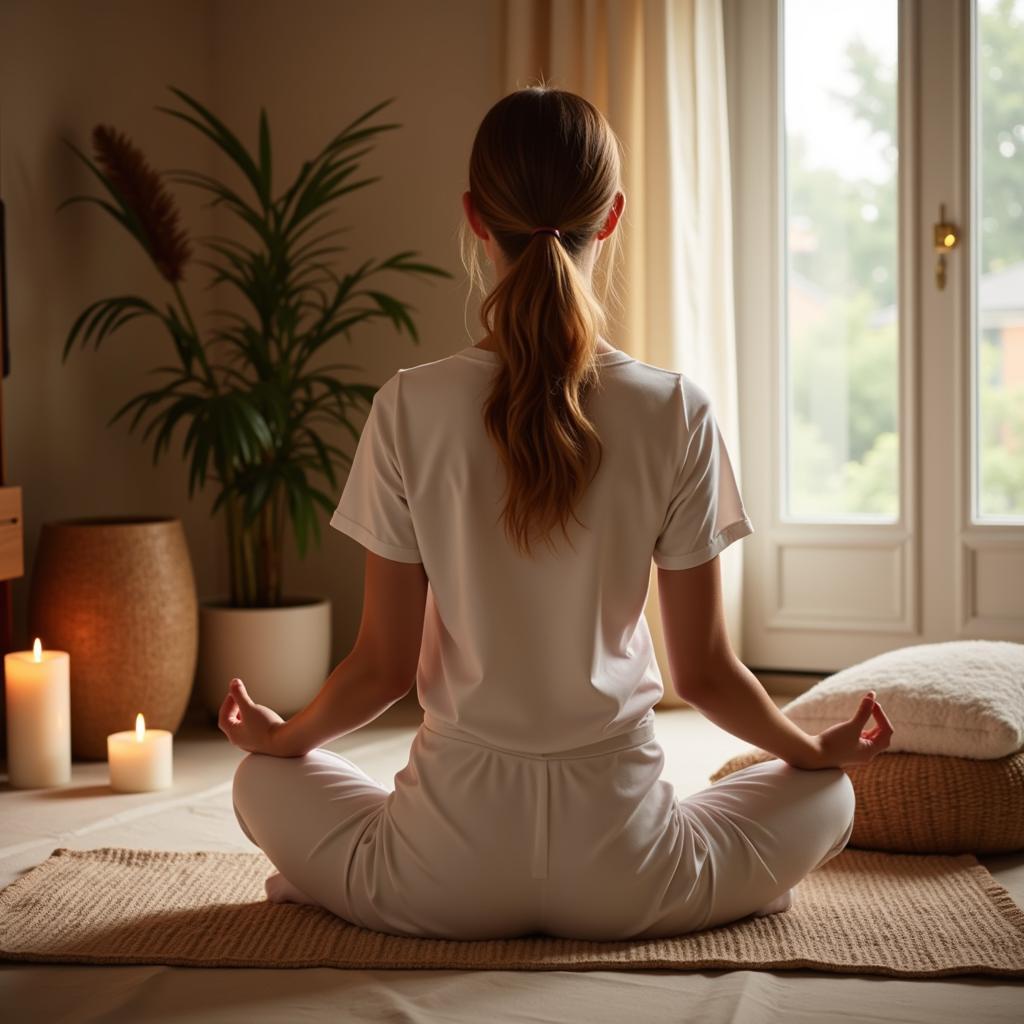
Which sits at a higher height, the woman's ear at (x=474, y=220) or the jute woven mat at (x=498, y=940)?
the woman's ear at (x=474, y=220)

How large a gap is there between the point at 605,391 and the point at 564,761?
44 centimetres

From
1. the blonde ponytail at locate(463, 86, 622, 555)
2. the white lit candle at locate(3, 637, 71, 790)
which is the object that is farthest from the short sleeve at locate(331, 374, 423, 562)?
the white lit candle at locate(3, 637, 71, 790)

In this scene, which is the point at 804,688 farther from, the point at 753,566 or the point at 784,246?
the point at 784,246

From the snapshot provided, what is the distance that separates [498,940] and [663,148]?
2.39 meters

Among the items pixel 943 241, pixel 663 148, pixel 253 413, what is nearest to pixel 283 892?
pixel 253 413

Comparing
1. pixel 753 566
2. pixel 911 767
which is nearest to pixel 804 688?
pixel 753 566

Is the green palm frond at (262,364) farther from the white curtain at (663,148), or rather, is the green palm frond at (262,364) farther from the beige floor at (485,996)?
the beige floor at (485,996)

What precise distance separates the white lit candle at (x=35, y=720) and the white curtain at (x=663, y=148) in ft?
4.96

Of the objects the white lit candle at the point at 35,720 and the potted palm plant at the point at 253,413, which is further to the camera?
the potted palm plant at the point at 253,413

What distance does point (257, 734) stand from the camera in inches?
68.1

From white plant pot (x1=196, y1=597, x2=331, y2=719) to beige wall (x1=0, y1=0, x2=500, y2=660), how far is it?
47 cm

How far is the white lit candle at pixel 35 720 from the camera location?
2738 millimetres

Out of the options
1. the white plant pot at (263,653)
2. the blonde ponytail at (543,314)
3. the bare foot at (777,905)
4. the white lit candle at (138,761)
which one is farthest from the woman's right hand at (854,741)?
the white plant pot at (263,653)

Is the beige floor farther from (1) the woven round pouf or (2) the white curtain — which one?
(2) the white curtain
